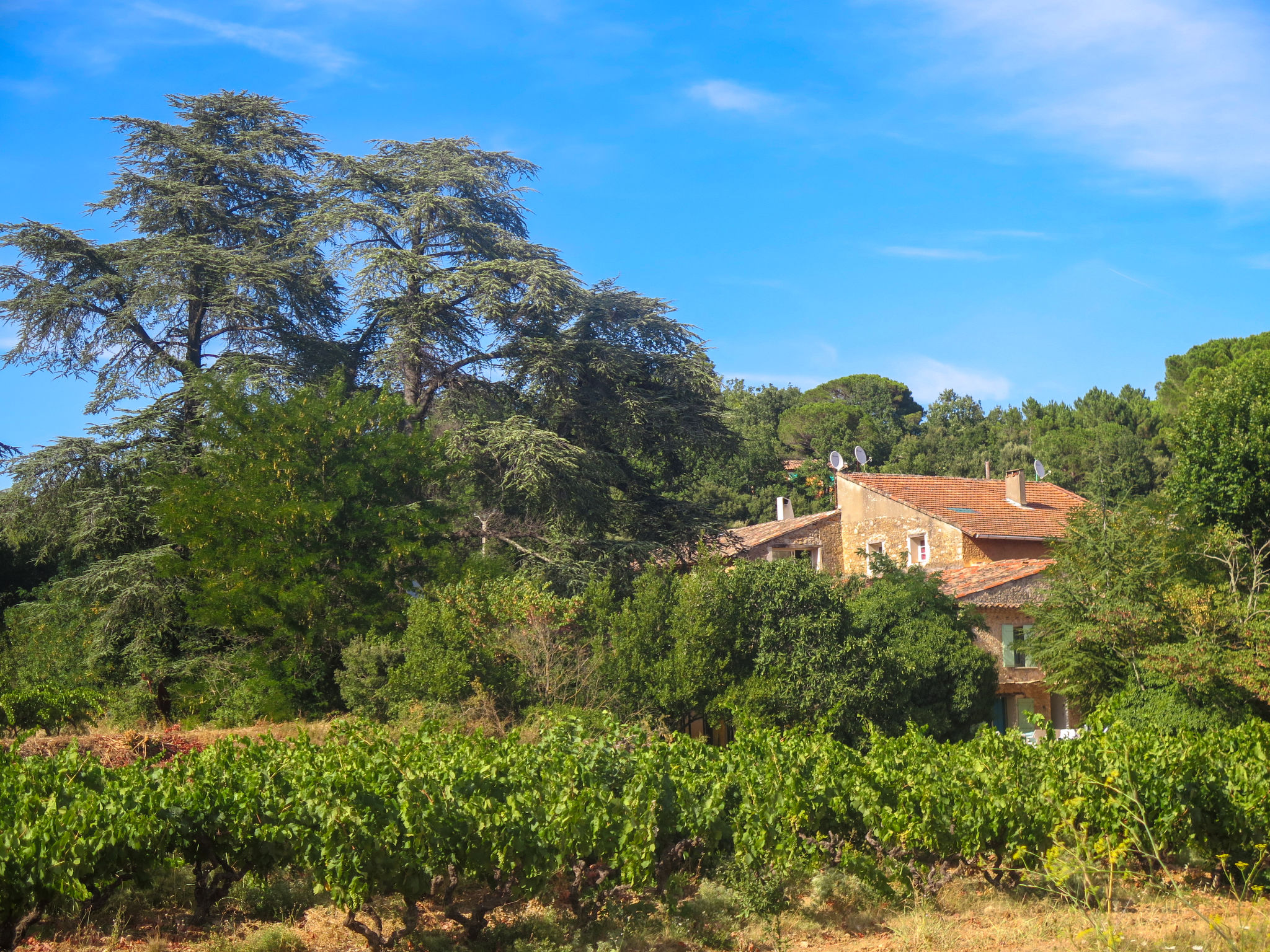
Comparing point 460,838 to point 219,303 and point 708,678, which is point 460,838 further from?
point 219,303

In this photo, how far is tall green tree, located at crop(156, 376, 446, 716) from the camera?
17.5 metres

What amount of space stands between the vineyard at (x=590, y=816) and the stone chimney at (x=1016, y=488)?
2700 centimetres

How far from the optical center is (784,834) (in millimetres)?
7691

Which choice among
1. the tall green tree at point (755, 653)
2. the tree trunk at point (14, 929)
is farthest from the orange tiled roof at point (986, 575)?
the tree trunk at point (14, 929)

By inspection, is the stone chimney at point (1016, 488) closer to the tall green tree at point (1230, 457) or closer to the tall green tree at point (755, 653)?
the tall green tree at point (1230, 457)

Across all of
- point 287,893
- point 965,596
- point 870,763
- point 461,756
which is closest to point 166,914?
point 287,893

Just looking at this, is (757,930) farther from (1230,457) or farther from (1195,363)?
(1195,363)

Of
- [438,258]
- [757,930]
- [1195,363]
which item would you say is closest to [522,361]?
[438,258]

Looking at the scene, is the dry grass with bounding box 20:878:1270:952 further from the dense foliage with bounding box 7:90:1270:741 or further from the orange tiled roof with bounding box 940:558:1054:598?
the orange tiled roof with bounding box 940:558:1054:598

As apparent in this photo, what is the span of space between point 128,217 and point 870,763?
2251 cm

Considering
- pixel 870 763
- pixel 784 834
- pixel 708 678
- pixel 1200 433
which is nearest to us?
pixel 784 834

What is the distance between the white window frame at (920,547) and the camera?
33.2 m

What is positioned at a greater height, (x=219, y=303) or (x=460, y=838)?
(x=219, y=303)

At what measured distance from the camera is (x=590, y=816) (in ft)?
22.1
